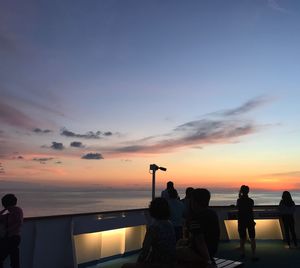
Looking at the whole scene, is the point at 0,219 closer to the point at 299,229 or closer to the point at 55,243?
the point at 55,243

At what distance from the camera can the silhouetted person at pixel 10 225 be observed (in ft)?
18.1

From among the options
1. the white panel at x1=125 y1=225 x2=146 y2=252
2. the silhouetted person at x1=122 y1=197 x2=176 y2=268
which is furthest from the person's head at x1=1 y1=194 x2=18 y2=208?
the white panel at x1=125 y1=225 x2=146 y2=252

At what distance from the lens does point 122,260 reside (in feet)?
26.5

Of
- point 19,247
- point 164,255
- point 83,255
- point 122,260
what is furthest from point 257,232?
point 164,255

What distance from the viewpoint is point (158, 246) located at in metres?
3.71

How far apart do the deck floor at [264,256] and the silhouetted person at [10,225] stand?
7.60ft

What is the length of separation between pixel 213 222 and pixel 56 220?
398 centimetres

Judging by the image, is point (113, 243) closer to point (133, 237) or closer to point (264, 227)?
point (133, 237)

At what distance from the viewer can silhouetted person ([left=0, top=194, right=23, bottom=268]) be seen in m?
5.53

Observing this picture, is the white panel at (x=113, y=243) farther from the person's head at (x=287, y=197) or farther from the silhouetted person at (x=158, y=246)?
the silhouetted person at (x=158, y=246)

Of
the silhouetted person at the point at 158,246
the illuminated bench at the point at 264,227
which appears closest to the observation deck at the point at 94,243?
the illuminated bench at the point at 264,227

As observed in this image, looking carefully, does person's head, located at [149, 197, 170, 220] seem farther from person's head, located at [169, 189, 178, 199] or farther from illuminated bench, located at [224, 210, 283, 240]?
illuminated bench, located at [224, 210, 283, 240]

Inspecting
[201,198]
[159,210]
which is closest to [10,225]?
[159,210]

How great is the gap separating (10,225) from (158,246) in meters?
2.73
